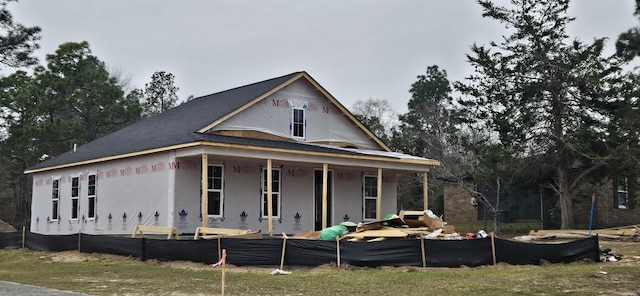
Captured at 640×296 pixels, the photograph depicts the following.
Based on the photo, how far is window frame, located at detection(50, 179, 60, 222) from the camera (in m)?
26.5

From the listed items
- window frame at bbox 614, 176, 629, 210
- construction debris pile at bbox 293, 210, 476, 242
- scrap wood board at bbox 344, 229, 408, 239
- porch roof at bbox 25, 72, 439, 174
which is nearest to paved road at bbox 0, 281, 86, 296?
construction debris pile at bbox 293, 210, 476, 242

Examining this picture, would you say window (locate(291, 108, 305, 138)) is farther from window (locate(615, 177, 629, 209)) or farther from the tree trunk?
window (locate(615, 177, 629, 209))

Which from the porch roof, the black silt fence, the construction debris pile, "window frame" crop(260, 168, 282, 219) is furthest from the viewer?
"window frame" crop(260, 168, 282, 219)

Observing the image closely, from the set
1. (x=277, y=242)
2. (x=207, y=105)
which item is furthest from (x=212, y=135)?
(x=277, y=242)

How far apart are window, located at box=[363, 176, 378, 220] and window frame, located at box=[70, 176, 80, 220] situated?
1071 cm

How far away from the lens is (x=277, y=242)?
1511 cm

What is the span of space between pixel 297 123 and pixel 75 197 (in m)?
8.80

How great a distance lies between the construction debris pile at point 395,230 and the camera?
54.8 feet

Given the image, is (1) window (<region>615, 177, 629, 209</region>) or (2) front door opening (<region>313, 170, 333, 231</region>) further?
(1) window (<region>615, 177, 629, 209</region>)

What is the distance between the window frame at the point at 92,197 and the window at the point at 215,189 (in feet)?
17.1

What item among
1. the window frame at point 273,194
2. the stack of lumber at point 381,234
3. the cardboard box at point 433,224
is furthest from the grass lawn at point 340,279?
the window frame at point 273,194

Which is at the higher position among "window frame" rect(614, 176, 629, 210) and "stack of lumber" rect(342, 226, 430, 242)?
"window frame" rect(614, 176, 629, 210)

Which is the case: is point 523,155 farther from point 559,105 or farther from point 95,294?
point 95,294

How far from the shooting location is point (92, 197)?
24.3m
